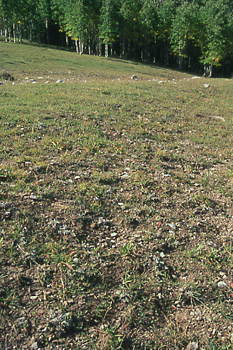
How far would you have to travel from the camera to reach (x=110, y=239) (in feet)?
19.5

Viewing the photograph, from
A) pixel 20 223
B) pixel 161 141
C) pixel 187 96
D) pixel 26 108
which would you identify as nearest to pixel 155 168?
pixel 161 141

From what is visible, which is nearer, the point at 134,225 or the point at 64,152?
the point at 134,225

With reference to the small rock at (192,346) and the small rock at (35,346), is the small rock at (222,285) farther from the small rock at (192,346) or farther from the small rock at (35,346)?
the small rock at (35,346)

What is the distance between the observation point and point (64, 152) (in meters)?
9.37

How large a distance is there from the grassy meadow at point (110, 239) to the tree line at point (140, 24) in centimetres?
6764

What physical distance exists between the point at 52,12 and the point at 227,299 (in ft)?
314

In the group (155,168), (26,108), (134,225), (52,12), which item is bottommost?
(134,225)

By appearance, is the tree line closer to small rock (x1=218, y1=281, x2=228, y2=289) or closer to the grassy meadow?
the grassy meadow

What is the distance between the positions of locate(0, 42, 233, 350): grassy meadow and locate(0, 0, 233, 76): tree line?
6764cm

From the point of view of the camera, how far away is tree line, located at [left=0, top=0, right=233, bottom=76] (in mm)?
68250

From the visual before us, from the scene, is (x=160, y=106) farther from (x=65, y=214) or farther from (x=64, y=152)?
(x=65, y=214)

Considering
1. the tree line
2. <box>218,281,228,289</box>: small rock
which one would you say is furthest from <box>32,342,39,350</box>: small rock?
the tree line

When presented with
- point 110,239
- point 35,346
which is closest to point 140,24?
point 110,239

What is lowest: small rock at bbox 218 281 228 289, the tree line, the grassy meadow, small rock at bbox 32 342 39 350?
Answer: small rock at bbox 32 342 39 350
